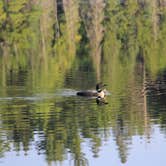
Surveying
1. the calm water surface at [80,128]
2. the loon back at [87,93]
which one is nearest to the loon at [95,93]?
the loon back at [87,93]

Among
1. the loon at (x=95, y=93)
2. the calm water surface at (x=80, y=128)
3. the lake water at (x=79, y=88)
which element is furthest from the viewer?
the loon at (x=95, y=93)

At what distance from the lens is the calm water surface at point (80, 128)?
19.7 meters

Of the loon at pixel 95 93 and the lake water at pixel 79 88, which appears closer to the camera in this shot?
the lake water at pixel 79 88

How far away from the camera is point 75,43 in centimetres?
5891

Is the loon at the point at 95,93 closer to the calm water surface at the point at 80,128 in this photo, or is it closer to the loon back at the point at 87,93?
the loon back at the point at 87,93

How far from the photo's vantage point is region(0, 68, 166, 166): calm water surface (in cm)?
1966

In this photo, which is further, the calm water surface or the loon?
the loon

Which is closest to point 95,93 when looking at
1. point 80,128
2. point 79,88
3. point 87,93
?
point 87,93

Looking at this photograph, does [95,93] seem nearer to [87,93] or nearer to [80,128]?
[87,93]

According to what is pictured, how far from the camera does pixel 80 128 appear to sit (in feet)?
73.8

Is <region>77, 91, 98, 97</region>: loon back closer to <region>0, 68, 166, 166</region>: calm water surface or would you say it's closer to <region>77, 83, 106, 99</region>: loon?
<region>77, 83, 106, 99</region>: loon

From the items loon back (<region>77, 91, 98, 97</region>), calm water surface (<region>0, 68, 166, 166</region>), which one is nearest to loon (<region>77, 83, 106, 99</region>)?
loon back (<region>77, 91, 98, 97</region>)

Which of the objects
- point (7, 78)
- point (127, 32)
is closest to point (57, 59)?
point (7, 78)

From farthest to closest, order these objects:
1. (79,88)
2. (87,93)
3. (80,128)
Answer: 1. (79,88)
2. (87,93)
3. (80,128)
